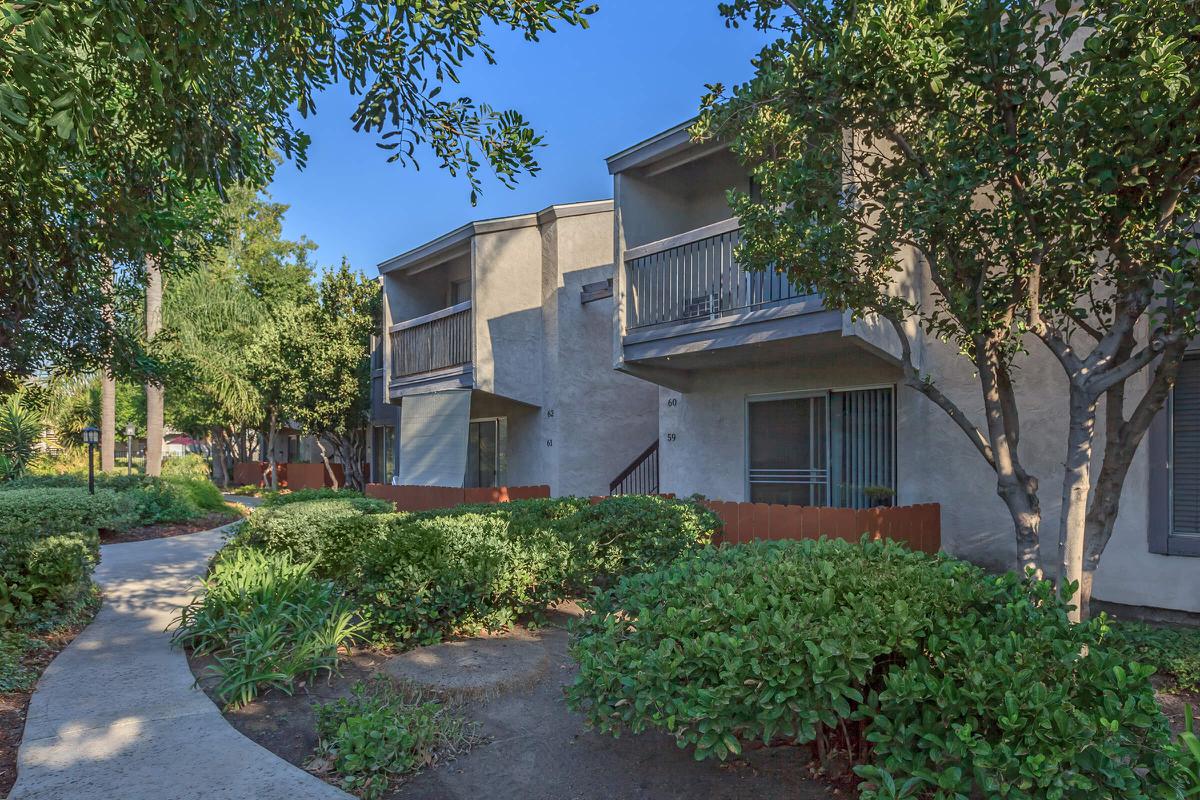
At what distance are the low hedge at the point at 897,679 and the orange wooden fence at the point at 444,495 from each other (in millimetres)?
8866

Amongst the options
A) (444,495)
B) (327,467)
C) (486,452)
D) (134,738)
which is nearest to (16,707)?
(134,738)

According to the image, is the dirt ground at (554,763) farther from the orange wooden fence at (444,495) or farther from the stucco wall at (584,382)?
the stucco wall at (584,382)

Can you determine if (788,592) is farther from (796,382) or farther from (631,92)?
(631,92)

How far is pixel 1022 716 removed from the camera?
274cm

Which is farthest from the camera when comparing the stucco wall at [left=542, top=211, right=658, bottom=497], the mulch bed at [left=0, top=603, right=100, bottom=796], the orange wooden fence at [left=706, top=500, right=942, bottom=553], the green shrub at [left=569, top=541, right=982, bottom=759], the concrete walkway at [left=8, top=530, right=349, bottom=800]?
the stucco wall at [left=542, top=211, right=658, bottom=497]

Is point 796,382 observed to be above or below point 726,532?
above

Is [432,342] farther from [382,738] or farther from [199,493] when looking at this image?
[382,738]

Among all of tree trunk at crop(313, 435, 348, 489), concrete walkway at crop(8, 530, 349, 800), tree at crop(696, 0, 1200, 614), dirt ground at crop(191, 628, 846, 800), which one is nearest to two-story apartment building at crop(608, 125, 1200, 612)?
tree at crop(696, 0, 1200, 614)

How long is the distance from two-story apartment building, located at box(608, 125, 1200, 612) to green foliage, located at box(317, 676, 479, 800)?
4.79 metres

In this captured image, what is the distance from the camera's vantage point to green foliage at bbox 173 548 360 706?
4969 millimetres

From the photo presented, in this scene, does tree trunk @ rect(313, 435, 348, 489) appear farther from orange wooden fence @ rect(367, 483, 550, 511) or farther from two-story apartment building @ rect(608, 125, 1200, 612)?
two-story apartment building @ rect(608, 125, 1200, 612)

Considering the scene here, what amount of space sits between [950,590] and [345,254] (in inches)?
804

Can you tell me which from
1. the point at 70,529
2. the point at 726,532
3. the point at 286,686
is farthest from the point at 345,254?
the point at 286,686

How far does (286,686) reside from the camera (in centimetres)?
497
